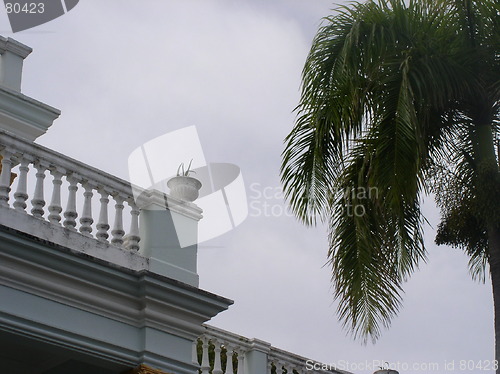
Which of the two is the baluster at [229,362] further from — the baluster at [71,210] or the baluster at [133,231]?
the baluster at [71,210]

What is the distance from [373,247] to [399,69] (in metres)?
2.06

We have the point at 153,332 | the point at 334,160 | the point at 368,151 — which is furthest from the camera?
the point at 334,160

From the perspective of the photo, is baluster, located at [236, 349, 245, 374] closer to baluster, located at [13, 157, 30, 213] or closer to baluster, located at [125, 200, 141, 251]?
baluster, located at [125, 200, 141, 251]

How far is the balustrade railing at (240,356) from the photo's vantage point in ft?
36.6

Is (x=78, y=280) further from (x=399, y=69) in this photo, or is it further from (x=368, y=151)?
(x=399, y=69)

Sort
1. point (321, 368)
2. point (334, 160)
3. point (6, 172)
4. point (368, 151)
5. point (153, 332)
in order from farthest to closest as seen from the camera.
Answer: point (321, 368)
point (334, 160)
point (368, 151)
point (153, 332)
point (6, 172)

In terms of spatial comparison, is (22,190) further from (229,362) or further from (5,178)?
(229,362)

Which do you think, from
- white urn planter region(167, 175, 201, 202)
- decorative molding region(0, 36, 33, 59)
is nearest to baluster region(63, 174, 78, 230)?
white urn planter region(167, 175, 201, 202)

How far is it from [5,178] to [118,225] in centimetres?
138

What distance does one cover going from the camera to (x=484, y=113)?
10.9 meters

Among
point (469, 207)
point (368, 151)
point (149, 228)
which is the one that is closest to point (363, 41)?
point (368, 151)

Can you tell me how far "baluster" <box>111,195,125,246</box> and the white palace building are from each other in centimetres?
1

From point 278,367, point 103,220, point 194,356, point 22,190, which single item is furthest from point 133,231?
point 278,367

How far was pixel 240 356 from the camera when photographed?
463 inches
